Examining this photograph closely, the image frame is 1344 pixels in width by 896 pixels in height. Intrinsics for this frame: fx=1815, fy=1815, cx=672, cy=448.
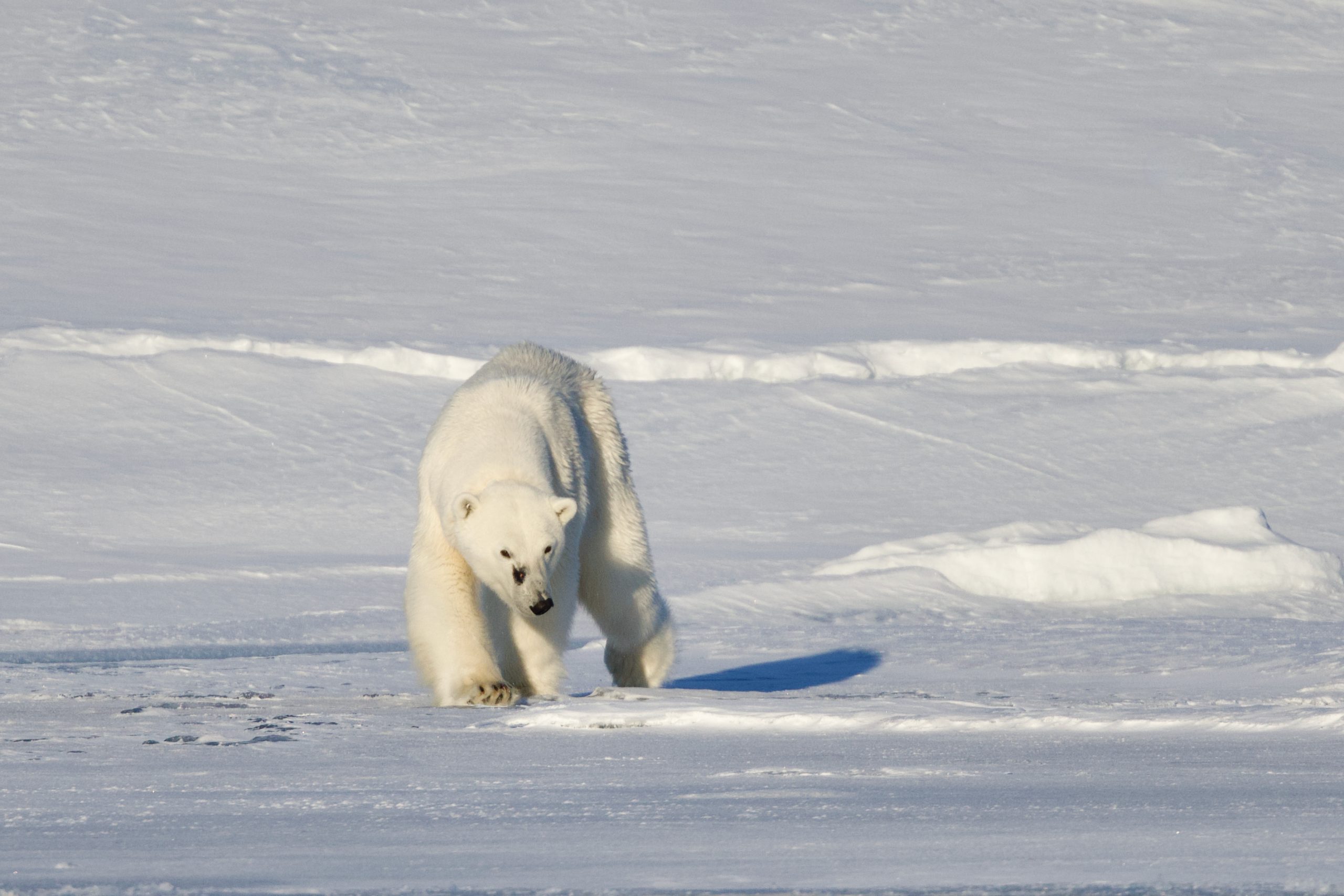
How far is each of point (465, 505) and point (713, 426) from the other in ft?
16.9

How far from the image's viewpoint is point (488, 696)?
4.29 m

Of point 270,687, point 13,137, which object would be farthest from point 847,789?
point 13,137

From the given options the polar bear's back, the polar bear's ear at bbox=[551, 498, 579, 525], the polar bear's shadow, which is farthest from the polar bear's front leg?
the polar bear's shadow

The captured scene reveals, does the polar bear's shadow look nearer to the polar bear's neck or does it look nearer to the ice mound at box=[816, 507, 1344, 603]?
the polar bear's neck

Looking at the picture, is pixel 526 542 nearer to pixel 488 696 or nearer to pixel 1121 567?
pixel 488 696

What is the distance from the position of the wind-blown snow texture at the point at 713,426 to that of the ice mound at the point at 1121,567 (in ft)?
0.06

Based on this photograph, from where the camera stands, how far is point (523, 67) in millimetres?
19281

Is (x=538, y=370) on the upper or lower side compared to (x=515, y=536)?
upper

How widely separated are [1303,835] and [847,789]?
730mm

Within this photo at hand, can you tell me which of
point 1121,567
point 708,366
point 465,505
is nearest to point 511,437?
point 465,505

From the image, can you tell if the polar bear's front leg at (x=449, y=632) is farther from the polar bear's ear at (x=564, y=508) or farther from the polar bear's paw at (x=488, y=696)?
the polar bear's ear at (x=564, y=508)

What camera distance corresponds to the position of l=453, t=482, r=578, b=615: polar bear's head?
13.5ft

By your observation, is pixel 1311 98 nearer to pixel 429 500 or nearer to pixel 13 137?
pixel 13 137

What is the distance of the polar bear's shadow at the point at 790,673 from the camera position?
16.5 feet
